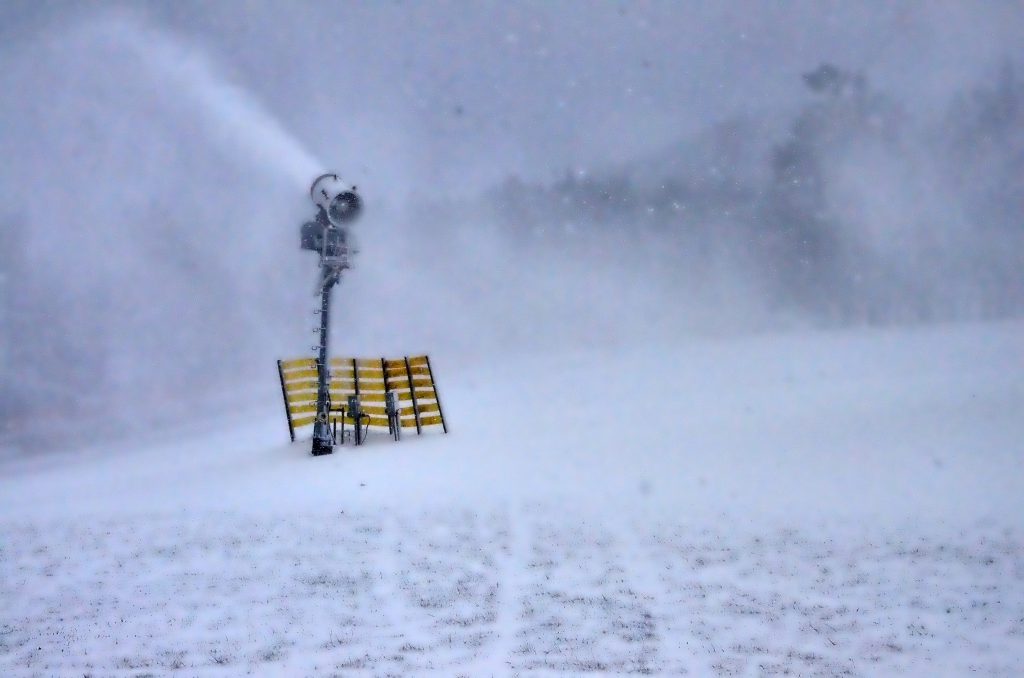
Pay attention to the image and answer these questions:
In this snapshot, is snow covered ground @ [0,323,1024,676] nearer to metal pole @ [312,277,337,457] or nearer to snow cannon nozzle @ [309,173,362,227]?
metal pole @ [312,277,337,457]

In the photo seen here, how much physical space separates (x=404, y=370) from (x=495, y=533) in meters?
7.24

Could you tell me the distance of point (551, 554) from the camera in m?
7.54

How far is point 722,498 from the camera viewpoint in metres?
9.77

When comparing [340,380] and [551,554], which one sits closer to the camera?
[551,554]

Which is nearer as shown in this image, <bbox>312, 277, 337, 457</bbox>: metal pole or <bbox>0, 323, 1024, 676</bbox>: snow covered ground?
<bbox>0, 323, 1024, 676</bbox>: snow covered ground

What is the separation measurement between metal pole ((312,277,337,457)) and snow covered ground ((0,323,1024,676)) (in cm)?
Answer: 57

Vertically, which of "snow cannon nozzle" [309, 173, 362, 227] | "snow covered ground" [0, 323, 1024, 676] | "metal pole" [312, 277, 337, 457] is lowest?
"snow covered ground" [0, 323, 1024, 676]

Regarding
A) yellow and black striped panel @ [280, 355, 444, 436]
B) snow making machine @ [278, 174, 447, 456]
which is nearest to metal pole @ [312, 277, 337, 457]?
snow making machine @ [278, 174, 447, 456]

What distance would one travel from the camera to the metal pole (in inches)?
537

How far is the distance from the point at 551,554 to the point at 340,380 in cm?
862

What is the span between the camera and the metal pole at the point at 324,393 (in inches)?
537

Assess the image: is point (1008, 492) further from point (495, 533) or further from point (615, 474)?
point (495, 533)

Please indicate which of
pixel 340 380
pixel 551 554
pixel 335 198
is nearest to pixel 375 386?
pixel 340 380

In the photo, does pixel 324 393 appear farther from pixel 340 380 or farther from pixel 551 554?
pixel 551 554
